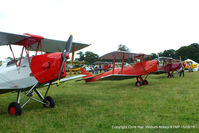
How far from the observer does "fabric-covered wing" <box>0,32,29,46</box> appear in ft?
15.9

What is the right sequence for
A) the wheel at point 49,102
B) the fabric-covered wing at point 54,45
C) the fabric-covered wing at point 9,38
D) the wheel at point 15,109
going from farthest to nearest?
1. the fabric-covered wing at point 54,45
2. the wheel at point 49,102
3. the fabric-covered wing at point 9,38
4. the wheel at point 15,109

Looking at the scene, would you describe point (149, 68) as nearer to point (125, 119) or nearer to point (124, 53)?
point (124, 53)

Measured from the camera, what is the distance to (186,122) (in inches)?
143

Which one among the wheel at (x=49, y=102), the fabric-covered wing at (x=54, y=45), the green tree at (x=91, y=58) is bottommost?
the wheel at (x=49, y=102)

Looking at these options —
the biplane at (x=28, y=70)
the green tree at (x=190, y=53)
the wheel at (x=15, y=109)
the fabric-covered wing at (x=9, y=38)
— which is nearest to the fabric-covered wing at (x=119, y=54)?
the biplane at (x=28, y=70)

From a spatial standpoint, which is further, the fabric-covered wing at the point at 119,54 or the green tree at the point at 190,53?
the green tree at the point at 190,53

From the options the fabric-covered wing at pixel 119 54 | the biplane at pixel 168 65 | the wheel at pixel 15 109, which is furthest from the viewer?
the biplane at pixel 168 65

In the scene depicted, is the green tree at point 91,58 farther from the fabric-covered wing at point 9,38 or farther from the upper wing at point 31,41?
the fabric-covered wing at point 9,38

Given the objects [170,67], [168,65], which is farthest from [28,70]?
[170,67]

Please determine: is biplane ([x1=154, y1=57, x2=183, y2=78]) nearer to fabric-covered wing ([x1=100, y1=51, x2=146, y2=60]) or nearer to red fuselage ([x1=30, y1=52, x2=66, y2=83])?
fabric-covered wing ([x1=100, y1=51, x2=146, y2=60])

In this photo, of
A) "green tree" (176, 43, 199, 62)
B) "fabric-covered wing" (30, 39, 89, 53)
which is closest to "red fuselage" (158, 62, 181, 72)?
"fabric-covered wing" (30, 39, 89, 53)

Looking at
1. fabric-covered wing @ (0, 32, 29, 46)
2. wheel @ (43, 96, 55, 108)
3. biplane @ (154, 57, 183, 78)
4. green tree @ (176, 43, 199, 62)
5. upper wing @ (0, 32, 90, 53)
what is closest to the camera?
fabric-covered wing @ (0, 32, 29, 46)

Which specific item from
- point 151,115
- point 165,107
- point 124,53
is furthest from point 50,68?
point 124,53

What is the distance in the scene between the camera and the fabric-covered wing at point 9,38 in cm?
485
